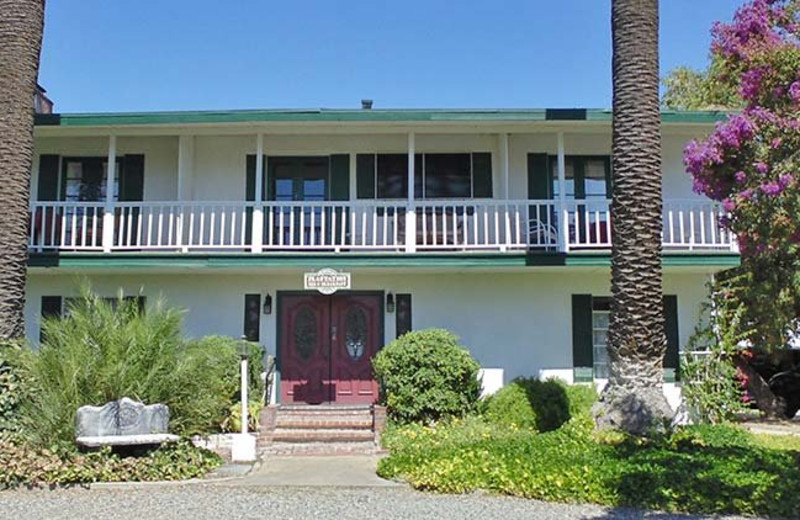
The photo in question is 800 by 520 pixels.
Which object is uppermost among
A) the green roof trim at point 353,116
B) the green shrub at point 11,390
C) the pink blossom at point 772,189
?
→ the green roof trim at point 353,116

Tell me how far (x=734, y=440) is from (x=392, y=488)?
5.04 m

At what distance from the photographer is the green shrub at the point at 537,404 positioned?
1254 cm

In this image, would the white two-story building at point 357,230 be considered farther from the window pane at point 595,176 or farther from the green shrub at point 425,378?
the green shrub at point 425,378

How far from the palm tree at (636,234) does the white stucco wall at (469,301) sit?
13.3 feet

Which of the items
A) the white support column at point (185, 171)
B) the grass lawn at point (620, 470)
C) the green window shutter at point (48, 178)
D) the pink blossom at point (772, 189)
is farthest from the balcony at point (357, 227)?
the grass lawn at point (620, 470)

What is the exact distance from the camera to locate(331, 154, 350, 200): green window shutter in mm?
14891

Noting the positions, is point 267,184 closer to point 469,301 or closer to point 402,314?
point 402,314

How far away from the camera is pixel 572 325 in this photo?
14.4 metres

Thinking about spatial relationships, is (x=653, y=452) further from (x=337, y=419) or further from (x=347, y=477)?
(x=337, y=419)

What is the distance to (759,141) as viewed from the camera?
11.2 meters

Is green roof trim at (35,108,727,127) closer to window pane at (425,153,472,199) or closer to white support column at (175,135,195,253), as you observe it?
white support column at (175,135,195,253)

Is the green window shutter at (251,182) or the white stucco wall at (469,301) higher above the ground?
the green window shutter at (251,182)

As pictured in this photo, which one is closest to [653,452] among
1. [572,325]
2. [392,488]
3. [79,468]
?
[392,488]

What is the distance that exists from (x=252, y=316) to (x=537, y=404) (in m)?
5.67
